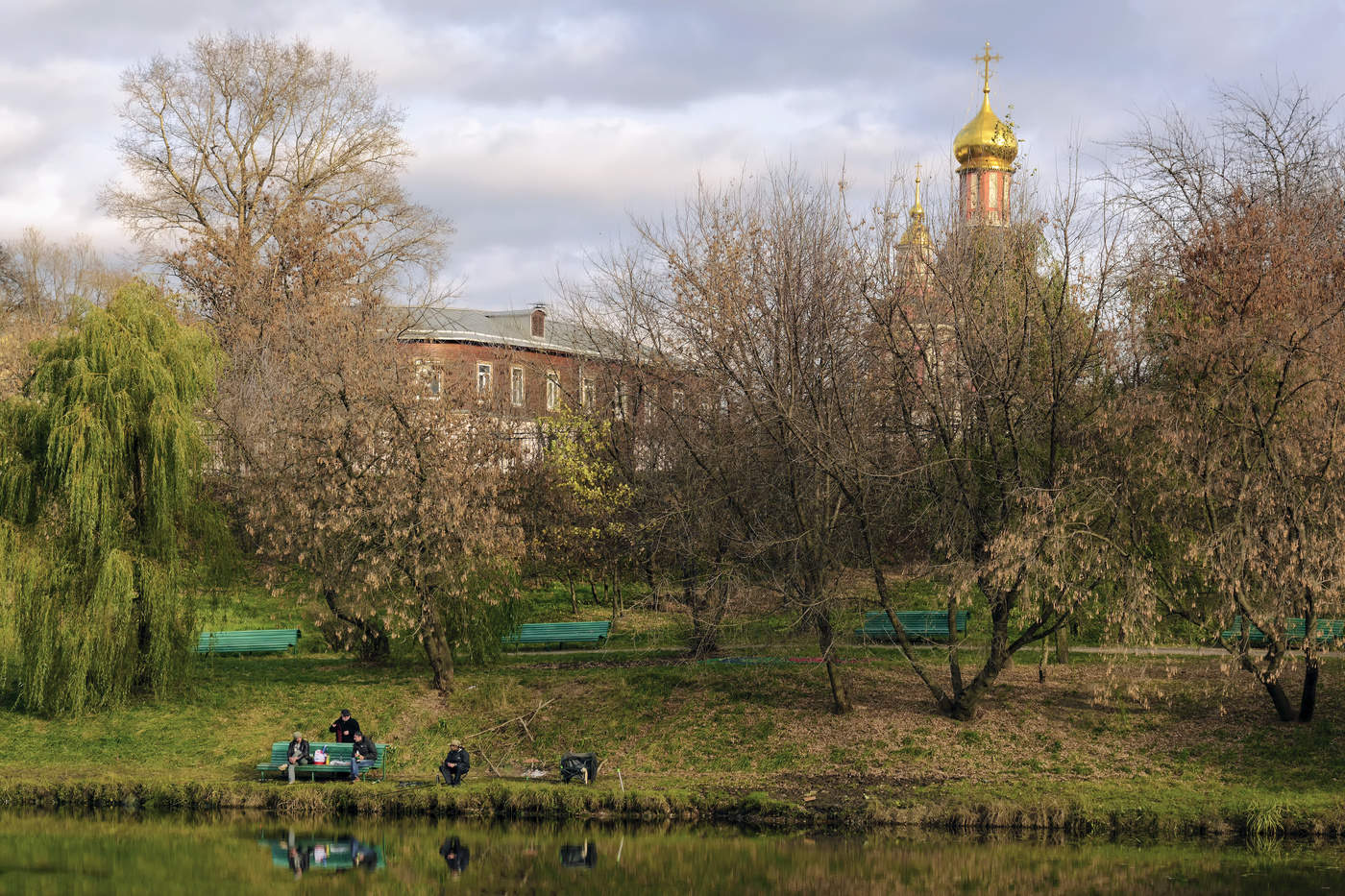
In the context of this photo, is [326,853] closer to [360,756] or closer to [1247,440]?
[360,756]

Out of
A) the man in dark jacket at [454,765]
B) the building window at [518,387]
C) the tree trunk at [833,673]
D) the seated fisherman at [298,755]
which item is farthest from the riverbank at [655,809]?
the building window at [518,387]

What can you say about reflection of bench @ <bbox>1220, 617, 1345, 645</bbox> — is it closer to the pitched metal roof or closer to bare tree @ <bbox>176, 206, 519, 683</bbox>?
bare tree @ <bbox>176, 206, 519, 683</bbox>

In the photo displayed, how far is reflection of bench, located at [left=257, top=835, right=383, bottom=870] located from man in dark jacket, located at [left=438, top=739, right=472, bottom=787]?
9.03 ft

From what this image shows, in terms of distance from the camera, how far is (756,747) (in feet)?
78.0

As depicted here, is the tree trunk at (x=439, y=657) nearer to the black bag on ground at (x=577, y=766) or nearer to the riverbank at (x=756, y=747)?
the riverbank at (x=756, y=747)

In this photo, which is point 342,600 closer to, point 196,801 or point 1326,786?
point 196,801

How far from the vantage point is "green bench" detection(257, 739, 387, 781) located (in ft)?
74.8

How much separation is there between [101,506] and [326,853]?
10658 millimetres

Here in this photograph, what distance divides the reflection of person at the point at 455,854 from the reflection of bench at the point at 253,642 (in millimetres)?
13274

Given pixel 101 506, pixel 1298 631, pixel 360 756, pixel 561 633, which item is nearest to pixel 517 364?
pixel 561 633

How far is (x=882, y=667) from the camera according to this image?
27.0 m

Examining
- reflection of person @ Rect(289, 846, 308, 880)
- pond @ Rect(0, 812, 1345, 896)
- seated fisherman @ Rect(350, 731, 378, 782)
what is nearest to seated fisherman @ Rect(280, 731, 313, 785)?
seated fisherman @ Rect(350, 731, 378, 782)

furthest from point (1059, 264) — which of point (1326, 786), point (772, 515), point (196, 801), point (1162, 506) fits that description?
point (196, 801)

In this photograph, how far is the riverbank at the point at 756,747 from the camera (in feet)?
67.6
